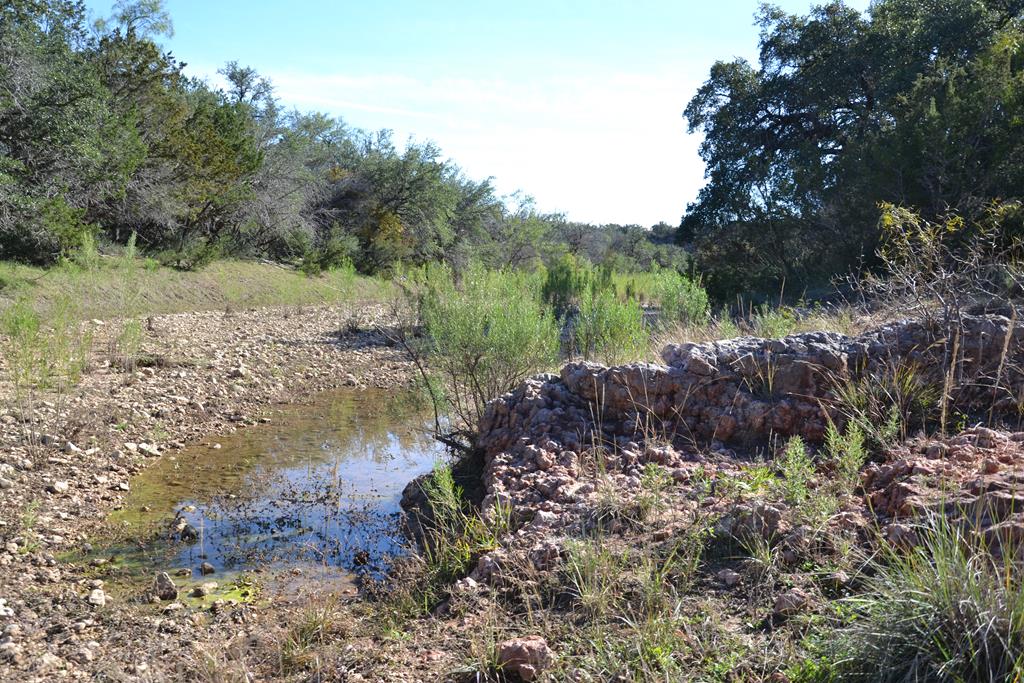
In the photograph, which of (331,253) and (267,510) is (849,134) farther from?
(267,510)

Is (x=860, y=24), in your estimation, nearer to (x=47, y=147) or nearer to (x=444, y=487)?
(x=47, y=147)

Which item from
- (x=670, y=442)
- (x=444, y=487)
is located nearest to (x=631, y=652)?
(x=444, y=487)

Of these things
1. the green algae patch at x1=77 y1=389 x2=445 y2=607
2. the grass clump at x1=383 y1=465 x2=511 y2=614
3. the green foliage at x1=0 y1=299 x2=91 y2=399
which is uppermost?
the green foliage at x1=0 y1=299 x2=91 y2=399

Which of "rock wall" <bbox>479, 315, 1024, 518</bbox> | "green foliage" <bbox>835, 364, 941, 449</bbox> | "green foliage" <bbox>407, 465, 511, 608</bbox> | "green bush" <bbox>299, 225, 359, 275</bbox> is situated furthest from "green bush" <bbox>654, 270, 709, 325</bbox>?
"green bush" <bbox>299, 225, 359, 275</bbox>

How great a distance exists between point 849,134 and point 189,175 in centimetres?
1918

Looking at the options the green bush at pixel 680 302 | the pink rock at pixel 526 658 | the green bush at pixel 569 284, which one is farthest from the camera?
the green bush at pixel 569 284

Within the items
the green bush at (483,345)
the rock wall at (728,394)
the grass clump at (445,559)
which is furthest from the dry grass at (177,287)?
the grass clump at (445,559)

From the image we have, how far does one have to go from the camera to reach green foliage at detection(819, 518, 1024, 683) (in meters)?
2.67

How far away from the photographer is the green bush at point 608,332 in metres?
8.93

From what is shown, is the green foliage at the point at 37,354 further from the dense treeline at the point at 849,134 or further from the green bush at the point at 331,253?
the green bush at the point at 331,253

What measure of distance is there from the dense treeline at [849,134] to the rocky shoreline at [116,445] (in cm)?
1063

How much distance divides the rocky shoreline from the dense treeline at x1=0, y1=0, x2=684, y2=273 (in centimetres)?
282

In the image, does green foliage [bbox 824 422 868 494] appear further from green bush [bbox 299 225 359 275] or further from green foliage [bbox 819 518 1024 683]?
green bush [bbox 299 225 359 275]

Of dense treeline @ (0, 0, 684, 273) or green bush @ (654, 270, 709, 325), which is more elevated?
dense treeline @ (0, 0, 684, 273)
